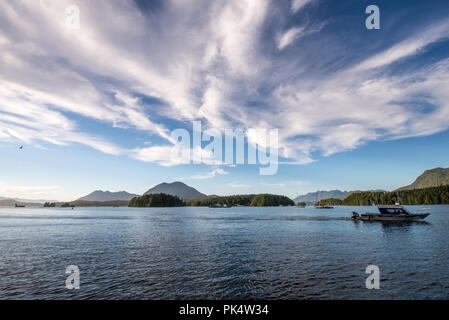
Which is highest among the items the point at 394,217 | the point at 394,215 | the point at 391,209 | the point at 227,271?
the point at 391,209

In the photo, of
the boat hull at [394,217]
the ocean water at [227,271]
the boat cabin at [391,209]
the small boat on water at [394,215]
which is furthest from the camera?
the boat cabin at [391,209]

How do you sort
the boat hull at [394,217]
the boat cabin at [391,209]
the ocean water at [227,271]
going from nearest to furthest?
the ocean water at [227,271], the boat hull at [394,217], the boat cabin at [391,209]

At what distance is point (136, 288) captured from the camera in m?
25.5

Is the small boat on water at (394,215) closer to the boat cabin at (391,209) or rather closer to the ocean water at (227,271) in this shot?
the boat cabin at (391,209)

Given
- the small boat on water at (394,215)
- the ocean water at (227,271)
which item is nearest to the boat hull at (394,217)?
the small boat on water at (394,215)

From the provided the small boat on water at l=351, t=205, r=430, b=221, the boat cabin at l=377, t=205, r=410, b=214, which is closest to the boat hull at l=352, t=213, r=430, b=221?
the small boat on water at l=351, t=205, r=430, b=221

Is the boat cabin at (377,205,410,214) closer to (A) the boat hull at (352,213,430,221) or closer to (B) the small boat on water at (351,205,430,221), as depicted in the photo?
(B) the small boat on water at (351,205,430,221)

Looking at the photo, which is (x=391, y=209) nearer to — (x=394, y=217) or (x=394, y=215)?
(x=394, y=215)

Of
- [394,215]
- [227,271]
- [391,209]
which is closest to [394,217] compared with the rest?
[394,215]

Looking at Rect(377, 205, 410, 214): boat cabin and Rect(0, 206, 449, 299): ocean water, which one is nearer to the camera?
Rect(0, 206, 449, 299): ocean water

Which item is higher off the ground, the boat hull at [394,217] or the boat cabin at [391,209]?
the boat cabin at [391,209]

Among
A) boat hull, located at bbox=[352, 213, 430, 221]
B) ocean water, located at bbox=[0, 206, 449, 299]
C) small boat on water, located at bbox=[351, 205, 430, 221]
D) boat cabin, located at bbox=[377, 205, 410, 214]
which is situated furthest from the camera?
boat cabin, located at bbox=[377, 205, 410, 214]
